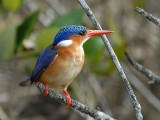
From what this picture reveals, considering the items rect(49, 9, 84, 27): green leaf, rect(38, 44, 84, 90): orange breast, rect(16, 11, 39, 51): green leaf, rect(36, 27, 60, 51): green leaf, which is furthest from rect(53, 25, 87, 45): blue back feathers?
rect(16, 11, 39, 51): green leaf

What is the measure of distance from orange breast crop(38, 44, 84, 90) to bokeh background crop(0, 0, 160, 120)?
1088 mm

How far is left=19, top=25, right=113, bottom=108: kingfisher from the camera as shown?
2.44 m

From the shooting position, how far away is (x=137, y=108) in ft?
6.67

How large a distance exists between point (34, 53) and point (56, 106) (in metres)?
1.95

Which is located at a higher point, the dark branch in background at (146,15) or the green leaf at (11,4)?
the dark branch in background at (146,15)

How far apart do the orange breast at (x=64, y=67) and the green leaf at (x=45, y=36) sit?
81 centimetres

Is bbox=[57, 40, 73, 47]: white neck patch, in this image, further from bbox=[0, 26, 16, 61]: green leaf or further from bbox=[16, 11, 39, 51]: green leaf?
bbox=[16, 11, 39, 51]: green leaf

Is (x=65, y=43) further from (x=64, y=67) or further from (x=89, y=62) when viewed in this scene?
(x=89, y=62)

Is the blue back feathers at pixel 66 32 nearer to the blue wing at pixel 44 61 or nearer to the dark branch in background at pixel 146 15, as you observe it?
the blue wing at pixel 44 61

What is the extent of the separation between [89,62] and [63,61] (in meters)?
1.57

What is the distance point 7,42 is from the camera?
11.4 feet

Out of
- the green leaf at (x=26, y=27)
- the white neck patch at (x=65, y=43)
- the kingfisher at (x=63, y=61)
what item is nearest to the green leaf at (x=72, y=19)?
the green leaf at (x=26, y=27)

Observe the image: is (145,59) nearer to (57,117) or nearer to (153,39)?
(153,39)

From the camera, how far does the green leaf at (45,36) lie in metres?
3.39
